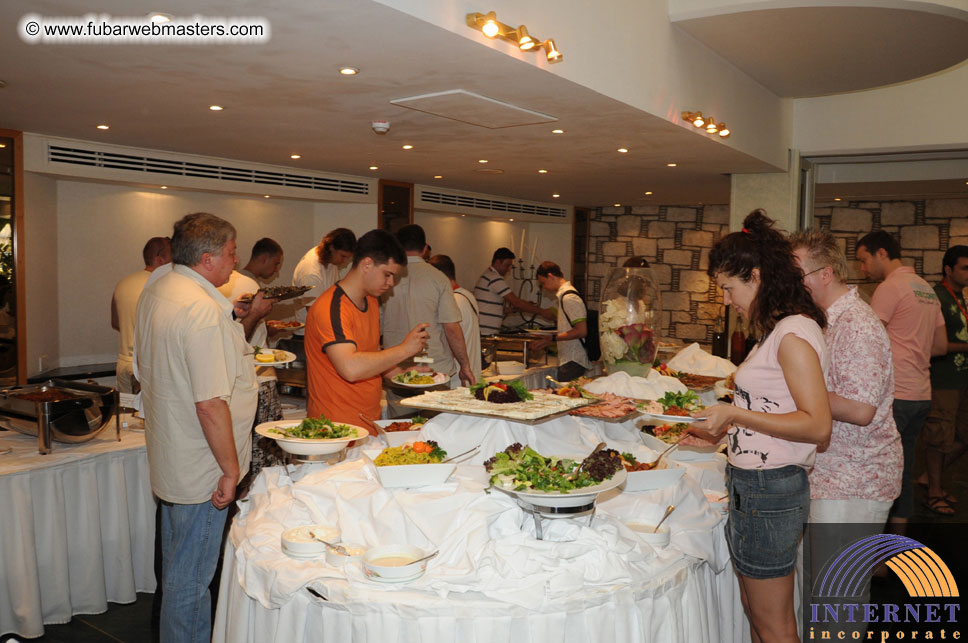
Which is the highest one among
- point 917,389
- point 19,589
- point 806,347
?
Answer: point 806,347

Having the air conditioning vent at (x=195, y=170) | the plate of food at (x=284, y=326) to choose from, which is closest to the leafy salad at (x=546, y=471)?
the plate of food at (x=284, y=326)

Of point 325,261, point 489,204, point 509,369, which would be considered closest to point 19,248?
point 325,261

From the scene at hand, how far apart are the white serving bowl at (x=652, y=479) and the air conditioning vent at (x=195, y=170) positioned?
4.56 metres

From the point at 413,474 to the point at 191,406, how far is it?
777 millimetres

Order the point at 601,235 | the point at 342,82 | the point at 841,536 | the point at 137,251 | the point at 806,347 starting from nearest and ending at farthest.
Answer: the point at 806,347, the point at 841,536, the point at 342,82, the point at 137,251, the point at 601,235

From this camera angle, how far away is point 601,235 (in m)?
11.2

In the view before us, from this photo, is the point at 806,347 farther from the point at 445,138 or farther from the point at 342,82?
the point at 445,138

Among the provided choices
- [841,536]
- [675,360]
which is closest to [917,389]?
[675,360]

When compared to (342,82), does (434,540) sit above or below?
below

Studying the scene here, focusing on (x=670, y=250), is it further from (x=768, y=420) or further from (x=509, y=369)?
(x=768, y=420)

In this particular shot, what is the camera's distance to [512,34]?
2.94 meters

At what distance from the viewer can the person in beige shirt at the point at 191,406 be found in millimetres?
2393

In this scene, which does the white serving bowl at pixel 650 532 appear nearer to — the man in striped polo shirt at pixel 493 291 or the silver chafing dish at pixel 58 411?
the silver chafing dish at pixel 58 411

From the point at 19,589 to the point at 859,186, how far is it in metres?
6.63
